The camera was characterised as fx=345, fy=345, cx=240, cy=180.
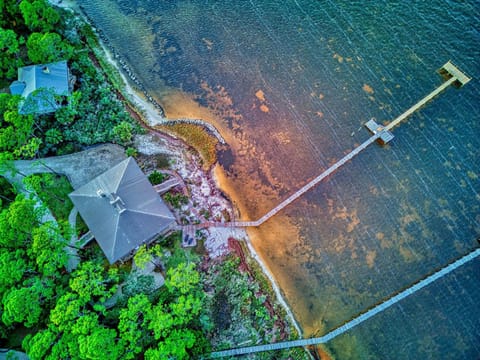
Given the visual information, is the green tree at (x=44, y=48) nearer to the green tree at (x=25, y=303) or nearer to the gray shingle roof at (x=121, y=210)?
the gray shingle roof at (x=121, y=210)

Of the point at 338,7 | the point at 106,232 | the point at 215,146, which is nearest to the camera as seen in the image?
the point at 106,232

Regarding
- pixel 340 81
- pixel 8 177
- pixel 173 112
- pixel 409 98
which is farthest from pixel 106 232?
pixel 409 98

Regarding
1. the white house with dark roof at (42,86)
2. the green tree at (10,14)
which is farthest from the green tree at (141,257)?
the green tree at (10,14)

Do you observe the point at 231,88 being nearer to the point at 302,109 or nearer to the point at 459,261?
the point at 302,109

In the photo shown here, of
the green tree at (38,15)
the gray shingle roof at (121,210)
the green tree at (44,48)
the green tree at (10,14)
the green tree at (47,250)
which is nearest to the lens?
the green tree at (47,250)

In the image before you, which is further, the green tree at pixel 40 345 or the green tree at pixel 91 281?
the green tree at pixel 91 281

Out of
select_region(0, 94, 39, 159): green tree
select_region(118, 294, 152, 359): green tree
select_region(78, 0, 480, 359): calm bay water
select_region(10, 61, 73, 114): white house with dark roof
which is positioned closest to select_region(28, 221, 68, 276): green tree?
select_region(118, 294, 152, 359): green tree

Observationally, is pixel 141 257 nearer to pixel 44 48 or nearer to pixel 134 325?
pixel 134 325
